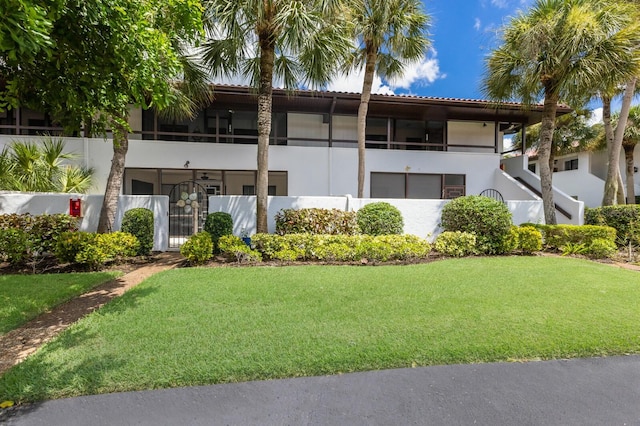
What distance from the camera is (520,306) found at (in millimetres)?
4855

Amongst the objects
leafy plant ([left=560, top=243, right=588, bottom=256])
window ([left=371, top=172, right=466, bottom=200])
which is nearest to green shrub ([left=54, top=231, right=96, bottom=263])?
window ([left=371, top=172, right=466, bottom=200])

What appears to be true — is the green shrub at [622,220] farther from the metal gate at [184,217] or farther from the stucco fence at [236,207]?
the metal gate at [184,217]

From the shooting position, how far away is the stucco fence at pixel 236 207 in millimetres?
8461

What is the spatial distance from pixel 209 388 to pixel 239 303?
2087mm

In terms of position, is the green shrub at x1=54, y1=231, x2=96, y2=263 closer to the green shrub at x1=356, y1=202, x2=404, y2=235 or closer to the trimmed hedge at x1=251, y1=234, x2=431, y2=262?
the trimmed hedge at x1=251, y1=234, x2=431, y2=262

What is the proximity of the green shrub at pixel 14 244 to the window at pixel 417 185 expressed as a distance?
1159cm

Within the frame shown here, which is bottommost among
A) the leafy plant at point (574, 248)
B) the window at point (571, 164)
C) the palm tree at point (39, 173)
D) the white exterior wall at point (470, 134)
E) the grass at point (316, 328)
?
the grass at point (316, 328)

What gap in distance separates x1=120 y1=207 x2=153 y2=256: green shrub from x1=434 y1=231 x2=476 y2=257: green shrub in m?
7.65

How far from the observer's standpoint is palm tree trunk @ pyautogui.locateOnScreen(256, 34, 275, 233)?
8289mm

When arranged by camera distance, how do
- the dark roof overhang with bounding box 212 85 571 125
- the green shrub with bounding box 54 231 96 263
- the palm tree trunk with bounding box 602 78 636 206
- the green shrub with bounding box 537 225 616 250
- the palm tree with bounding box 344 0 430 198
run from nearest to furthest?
1. the green shrub with bounding box 54 231 96 263
2. the green shrub with bounding box 537 225 616 250
3. the palm tree with bounding box 344 0 430 198
4. the palm tree trunk with bounding box 602 78 636 206
5. the dark roof overhang with bounding box 212 85 571 125

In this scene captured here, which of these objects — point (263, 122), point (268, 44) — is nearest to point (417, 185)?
point (263, 122)

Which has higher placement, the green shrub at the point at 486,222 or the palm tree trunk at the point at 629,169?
the palm tree trunk at the point at 629,169

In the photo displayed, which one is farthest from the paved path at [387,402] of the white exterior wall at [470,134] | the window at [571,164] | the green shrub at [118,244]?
the window at [571,164]

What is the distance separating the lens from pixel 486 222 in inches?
349
